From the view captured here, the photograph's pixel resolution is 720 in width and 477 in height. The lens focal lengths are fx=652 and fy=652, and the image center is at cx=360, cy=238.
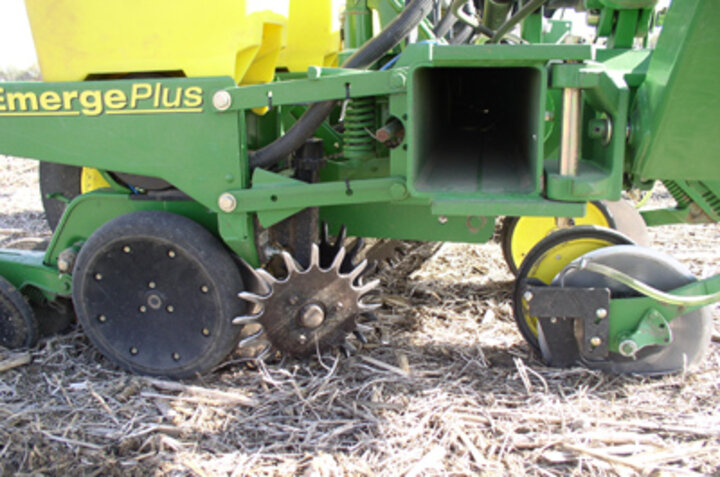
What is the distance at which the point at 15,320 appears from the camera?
276 cm

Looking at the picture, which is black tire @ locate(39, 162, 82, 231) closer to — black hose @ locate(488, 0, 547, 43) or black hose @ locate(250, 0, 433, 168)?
black hose @ locate(250, 0, 433, 168)

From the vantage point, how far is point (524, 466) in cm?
195

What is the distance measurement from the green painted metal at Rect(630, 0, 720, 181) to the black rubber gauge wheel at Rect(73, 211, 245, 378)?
1.53 m

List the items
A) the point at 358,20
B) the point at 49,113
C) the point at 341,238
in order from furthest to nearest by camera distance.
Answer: the point at 358,20 < the point at 341,238 < the point at 49,113

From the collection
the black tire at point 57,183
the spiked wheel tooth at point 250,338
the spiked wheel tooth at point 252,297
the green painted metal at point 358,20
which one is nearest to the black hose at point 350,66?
the spiked wheel tooth at point 252,297

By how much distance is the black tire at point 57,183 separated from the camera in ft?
11.5

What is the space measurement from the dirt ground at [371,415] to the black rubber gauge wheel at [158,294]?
121 millimetres

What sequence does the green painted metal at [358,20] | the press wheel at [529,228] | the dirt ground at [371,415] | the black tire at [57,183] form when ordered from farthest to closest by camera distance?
the green painted metal at [358,20] < the black tire at [57,183] < the press wheel at [529,228] < the dirt ground at [371,415]

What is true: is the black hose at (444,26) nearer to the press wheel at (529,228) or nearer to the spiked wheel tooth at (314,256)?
the press wheel at (529,228)

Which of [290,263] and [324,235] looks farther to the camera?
[324,235]

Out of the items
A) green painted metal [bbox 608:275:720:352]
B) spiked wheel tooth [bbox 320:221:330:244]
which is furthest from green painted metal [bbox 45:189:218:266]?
green painted metal [bbox 608:275:720:352]

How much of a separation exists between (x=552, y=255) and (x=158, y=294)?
1541 mm

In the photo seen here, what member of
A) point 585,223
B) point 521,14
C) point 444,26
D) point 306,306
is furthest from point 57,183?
point 585,223

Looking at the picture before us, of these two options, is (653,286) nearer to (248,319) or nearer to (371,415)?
(371,415)
